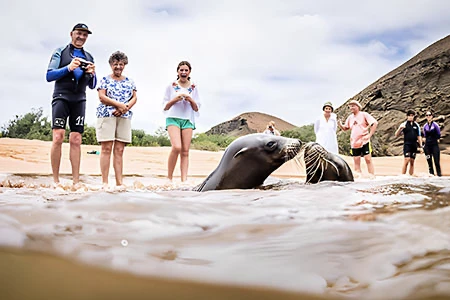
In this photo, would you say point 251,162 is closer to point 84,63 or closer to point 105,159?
point 105,159

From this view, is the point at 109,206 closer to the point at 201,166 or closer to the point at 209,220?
the point at 209,220

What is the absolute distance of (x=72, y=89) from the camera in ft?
15.3

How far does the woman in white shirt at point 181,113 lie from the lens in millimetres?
5260

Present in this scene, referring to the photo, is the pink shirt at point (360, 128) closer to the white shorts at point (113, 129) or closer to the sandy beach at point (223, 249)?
the white shorts at point (113, 129)

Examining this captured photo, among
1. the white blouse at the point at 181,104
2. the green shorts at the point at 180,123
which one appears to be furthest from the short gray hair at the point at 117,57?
the green shorts at the point at 180,123

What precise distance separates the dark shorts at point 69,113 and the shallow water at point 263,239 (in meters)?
3.02

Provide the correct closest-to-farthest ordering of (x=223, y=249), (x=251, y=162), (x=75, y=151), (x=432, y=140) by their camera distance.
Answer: (x=223, y=249) < (x=251, y=162) < (x=75, y=151) < (x=432, y=140)

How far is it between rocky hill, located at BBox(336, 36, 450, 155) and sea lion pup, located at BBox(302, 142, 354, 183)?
56.4ft

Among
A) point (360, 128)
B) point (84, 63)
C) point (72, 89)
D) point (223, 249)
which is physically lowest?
point (223, 249)

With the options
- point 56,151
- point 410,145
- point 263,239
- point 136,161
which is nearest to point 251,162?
point 263,239

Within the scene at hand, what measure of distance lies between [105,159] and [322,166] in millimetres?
2466

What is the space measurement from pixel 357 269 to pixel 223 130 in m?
29.4

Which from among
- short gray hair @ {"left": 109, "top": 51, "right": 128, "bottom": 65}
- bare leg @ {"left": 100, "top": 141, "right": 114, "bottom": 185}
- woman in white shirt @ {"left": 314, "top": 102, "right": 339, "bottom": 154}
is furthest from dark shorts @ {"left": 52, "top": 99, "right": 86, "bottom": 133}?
woman in white shirt @ {"left": 314, "top": 102, "right": 339, "bottom": 154}

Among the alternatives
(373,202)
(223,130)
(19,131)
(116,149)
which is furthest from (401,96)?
(373,202)
